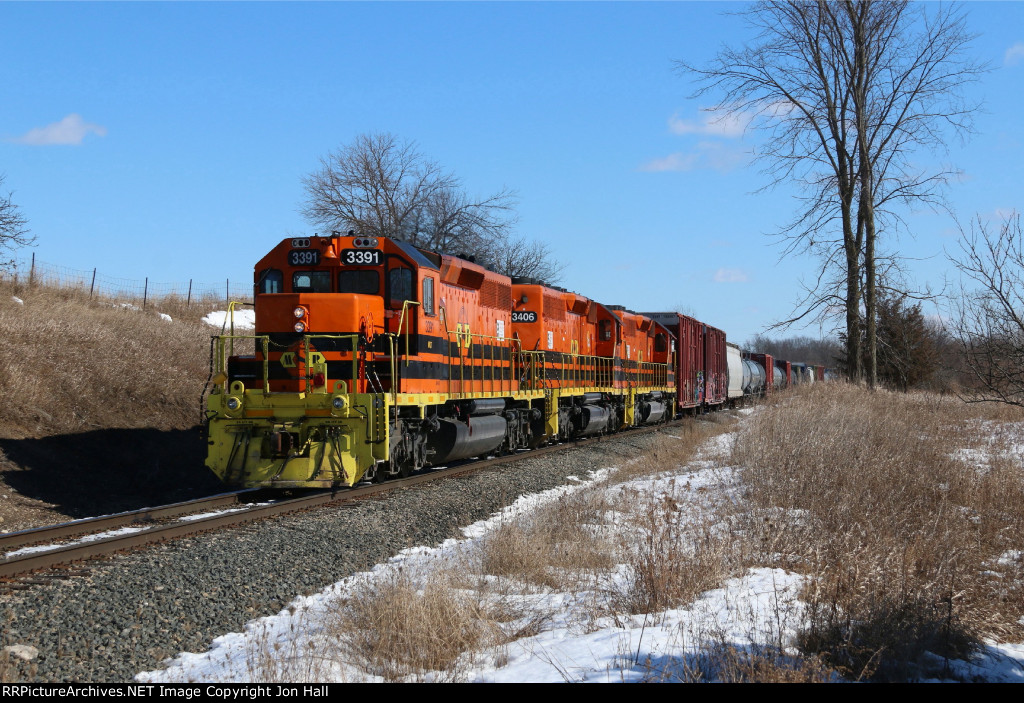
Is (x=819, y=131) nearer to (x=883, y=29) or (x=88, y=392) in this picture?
(x=883, y=29)

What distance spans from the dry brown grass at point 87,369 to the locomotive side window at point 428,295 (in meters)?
7.91

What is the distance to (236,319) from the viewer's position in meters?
35.0

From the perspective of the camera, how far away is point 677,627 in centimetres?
569

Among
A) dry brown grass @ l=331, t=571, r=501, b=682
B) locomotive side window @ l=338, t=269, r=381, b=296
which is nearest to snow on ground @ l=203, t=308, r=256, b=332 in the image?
locomotive side window @ l=338, t=269, r=381, b=296

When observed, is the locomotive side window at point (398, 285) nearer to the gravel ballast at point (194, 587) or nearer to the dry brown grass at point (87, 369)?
the gravel ballast at point (194, 587)

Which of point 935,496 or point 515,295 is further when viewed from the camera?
point 515,295

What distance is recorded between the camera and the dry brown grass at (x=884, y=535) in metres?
5.43

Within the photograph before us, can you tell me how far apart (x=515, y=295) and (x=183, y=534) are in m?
11.0

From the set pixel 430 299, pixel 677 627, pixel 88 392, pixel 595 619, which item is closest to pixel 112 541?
pixel 595 619

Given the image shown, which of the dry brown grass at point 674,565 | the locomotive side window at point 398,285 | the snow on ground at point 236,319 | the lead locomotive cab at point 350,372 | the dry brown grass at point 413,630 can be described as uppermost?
the snow on ground at point 236,319

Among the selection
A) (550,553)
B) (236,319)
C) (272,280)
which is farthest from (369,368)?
(236,319)

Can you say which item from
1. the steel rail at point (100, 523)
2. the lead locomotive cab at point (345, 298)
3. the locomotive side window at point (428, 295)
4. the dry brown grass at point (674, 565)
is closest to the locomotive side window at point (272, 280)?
the lead locomotive cab at point (345, 298)

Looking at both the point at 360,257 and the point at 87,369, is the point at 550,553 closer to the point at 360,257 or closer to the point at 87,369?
the point at 360,257

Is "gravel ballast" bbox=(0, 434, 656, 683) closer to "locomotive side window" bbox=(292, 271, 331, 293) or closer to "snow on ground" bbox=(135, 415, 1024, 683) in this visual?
"snow on ground" bbox=(135, 415, 1024, 683)
